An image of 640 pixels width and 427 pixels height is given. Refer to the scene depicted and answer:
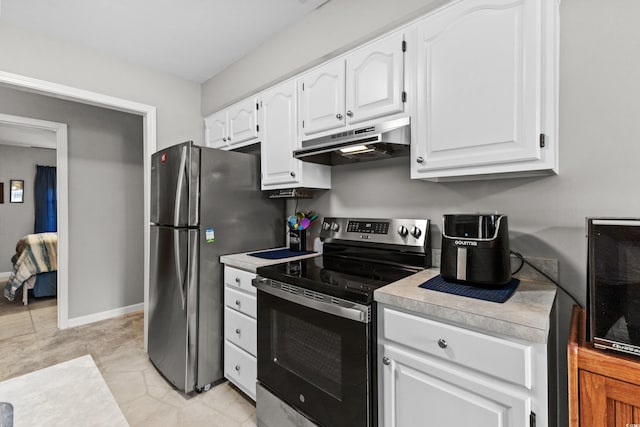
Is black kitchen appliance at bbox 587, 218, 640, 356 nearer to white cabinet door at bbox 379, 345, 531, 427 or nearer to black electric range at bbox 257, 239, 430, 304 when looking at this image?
white cabinet door at bbox 379, 345, 531, 427

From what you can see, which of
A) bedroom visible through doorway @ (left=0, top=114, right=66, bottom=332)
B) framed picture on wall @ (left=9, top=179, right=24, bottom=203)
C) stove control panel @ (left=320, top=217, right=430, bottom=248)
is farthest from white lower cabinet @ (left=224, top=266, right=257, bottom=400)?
framed picture on wall @ (left=9, top=179, right=24, bottom=203)

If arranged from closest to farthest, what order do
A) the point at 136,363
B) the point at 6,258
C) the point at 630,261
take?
the point at 630,261, the point at 136,363, the point at 6,258

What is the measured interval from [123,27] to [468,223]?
260 cm

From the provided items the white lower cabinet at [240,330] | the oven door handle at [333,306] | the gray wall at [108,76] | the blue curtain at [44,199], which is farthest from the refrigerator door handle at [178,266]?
the blue curtain at [44,199]

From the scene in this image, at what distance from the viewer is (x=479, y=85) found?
4.09 feet

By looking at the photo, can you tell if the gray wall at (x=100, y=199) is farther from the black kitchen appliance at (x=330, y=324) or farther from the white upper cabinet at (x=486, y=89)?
the white upper cabinet at (x=486, y=89)

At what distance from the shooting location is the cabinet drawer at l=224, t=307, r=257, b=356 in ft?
5.90

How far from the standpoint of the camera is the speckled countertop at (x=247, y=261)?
5.86 ft

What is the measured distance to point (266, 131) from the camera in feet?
7.35

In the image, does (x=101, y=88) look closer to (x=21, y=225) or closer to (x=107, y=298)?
(x=107, y=298)

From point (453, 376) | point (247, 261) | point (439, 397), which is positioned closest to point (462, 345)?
point (453, 376)

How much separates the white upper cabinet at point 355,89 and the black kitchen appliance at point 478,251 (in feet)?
2.19

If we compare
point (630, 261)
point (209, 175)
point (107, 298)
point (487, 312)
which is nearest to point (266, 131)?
point (209, 175)

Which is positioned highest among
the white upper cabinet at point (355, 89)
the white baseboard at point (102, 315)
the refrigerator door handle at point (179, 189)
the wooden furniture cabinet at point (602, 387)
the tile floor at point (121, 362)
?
the white upper cabinet at point (355, 89)
